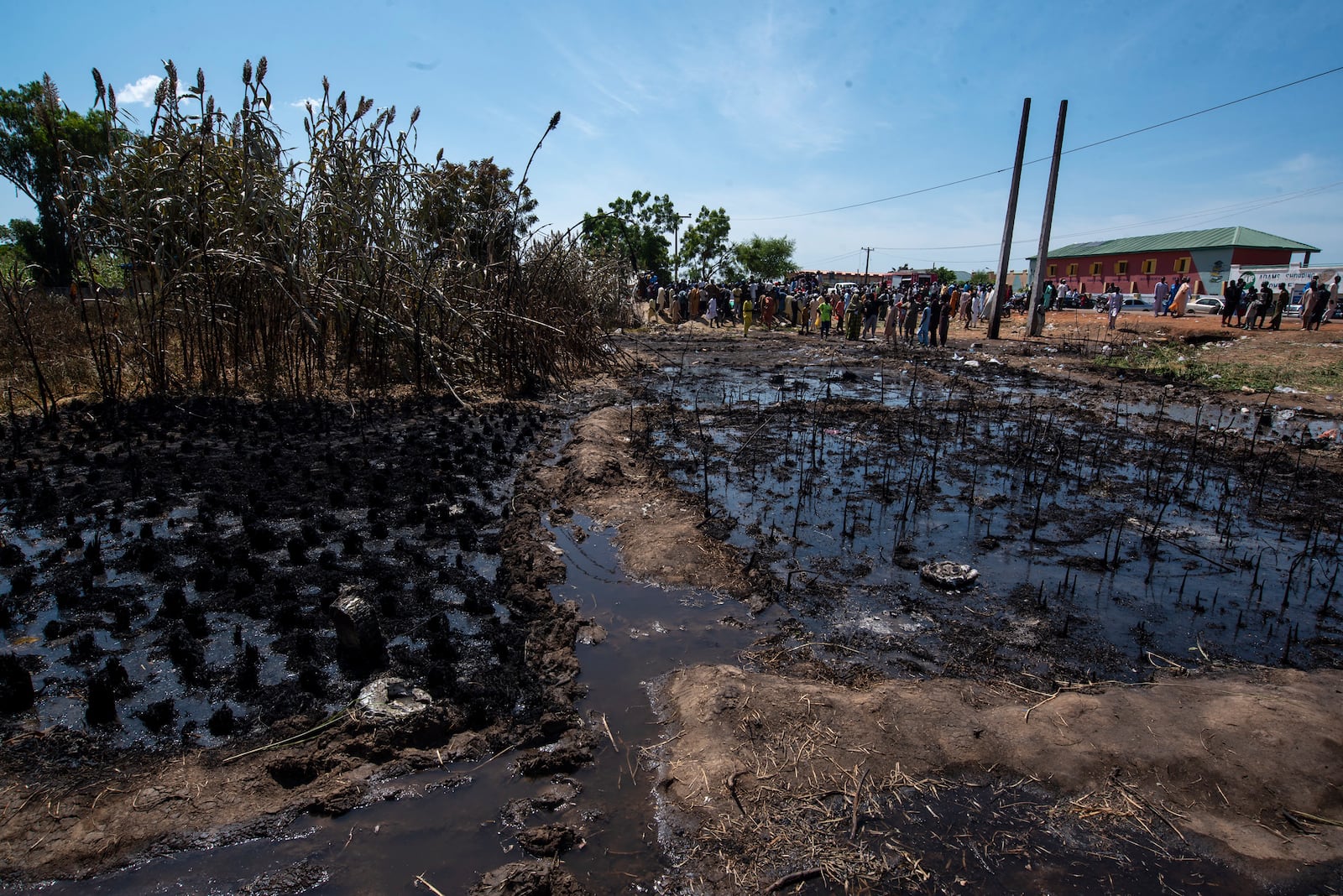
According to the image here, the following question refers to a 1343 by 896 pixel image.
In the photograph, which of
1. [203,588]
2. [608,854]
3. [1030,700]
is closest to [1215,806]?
[1030,700]

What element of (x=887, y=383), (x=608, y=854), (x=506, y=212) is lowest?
(x=608, y=854)

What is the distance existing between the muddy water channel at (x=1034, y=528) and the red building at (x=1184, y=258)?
37131 mm

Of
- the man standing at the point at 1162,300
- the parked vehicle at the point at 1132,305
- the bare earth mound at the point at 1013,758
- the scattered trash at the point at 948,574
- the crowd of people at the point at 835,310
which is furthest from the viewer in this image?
the parked vehicle at the point at 1132,305

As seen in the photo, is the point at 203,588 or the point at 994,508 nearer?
the point at 203,588

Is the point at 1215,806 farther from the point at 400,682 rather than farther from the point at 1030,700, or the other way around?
the point at 400,682

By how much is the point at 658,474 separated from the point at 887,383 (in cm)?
812

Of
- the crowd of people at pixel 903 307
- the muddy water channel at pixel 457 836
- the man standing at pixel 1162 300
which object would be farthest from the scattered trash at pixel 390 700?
the man standing at pixel 1162 300

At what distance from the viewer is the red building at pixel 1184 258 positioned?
142 ft

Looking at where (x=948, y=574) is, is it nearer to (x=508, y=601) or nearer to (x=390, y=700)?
(x=508, y=601)

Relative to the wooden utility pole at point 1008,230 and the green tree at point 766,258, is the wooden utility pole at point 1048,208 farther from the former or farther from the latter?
the green tree at point 766,258

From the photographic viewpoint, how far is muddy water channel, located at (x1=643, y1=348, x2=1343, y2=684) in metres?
4.14

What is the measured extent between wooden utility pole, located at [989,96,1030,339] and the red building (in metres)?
23.1

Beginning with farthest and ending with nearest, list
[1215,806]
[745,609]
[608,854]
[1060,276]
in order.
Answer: [1060,276], [745,609], [1215,806], [608,854]

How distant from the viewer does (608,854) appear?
8.35 ft
